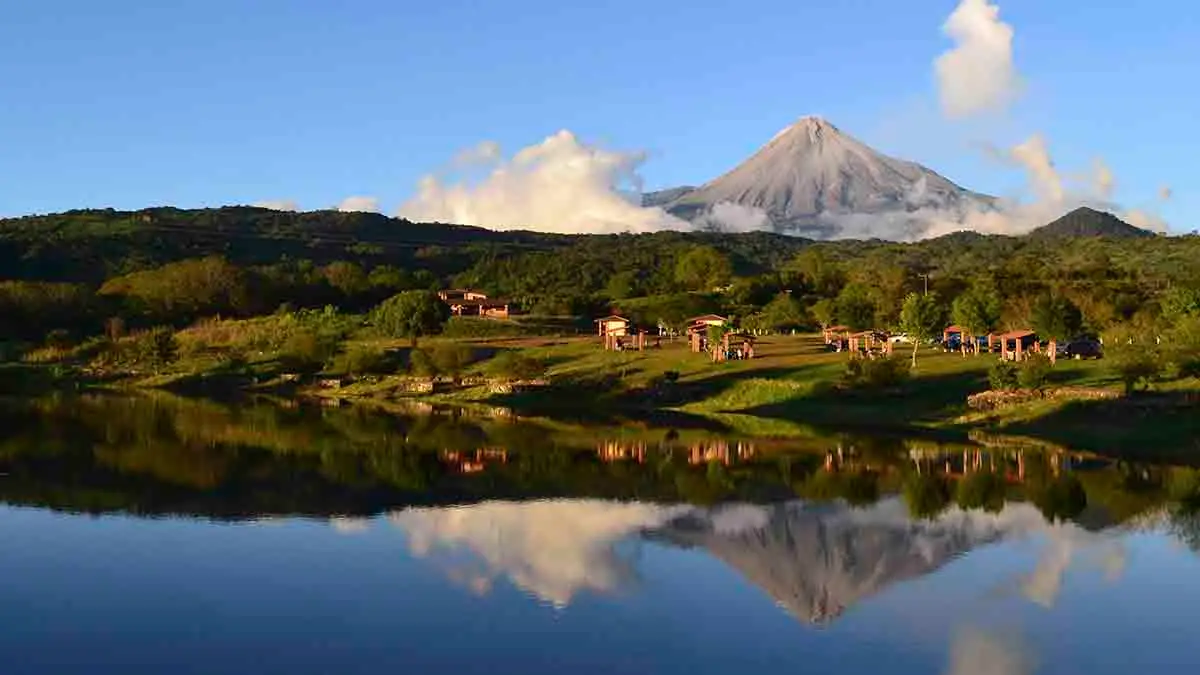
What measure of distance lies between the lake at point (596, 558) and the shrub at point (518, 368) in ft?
86.0

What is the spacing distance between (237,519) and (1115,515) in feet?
81.2

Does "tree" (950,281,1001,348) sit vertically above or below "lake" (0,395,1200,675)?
above

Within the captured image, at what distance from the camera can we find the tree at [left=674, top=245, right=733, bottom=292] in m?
166

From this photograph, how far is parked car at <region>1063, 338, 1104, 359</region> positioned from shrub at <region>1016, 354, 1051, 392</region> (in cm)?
1146

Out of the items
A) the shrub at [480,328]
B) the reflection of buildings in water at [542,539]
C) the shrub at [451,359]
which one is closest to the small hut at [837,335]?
the shrub at [451,359]

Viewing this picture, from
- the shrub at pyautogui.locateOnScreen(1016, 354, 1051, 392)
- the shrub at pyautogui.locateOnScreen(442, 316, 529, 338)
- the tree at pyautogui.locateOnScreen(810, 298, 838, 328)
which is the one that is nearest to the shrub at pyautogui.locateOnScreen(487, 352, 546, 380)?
the shrub at pyautogui.locateOnScreen(442, 316, 529, 338)

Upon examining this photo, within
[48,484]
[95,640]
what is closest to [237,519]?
[48,484]

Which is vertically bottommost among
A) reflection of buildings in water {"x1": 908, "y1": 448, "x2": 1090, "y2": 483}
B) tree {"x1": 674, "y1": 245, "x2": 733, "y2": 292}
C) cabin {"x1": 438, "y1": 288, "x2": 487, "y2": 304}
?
reflection of buildings in water {"x1": 908, "y1": 448, "x2": 1090, "y2": 483}

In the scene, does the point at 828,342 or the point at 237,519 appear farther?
the point at 828,342

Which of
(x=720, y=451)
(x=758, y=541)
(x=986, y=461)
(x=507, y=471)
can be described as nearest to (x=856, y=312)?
(x=720, y=451)

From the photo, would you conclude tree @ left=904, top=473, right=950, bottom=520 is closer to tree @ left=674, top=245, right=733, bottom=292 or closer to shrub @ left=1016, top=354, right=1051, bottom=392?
shrub @ left=1016, top=354, right=1051, bottom=392

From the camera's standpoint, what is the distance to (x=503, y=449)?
53.0m

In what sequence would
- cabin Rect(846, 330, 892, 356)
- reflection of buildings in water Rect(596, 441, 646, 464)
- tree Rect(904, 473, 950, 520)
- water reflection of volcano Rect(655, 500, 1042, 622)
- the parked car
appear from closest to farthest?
water reflection of volcano Rect(655, 500, 1042, 622)
tree Rect(904, 473, 950, 520)
reflection of buildings in water Rect(596, 441, 646, 464)
the parked car
cabin Rect(846, 330, 892, 356)

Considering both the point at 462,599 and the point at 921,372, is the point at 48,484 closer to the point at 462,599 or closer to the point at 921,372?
the point at 462,599
